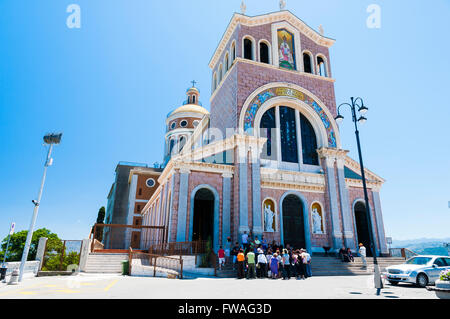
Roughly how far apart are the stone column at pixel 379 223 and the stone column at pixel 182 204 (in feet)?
50.6

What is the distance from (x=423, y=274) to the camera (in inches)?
467

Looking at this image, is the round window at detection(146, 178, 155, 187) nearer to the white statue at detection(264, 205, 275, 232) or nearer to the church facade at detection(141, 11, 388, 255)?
the church facade at detection(141, 11, 388, 255)

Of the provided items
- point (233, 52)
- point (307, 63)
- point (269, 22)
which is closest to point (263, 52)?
point (233, 52)

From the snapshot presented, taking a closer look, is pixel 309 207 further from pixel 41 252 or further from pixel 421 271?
pixel 41 252

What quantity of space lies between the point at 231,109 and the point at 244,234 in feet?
32.9

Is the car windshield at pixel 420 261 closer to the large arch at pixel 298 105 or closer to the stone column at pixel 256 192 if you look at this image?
the stone column at pixel 256 192

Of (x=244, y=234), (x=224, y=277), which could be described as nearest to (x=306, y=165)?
(x=244, y=234)

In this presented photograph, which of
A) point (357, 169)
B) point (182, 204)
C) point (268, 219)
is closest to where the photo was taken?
point (182, 204)

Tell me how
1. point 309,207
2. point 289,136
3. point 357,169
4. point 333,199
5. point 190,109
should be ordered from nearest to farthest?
point 309,207 < point 333,199 < point 289,136 < point 357,169 < point 190,109

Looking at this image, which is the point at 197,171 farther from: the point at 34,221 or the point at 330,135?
the point at 330,135

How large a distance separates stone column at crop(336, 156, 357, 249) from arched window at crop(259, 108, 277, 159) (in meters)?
5.46

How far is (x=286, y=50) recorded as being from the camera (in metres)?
27.0

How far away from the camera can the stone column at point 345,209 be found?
72.6ft

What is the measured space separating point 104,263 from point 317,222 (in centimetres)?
1497
